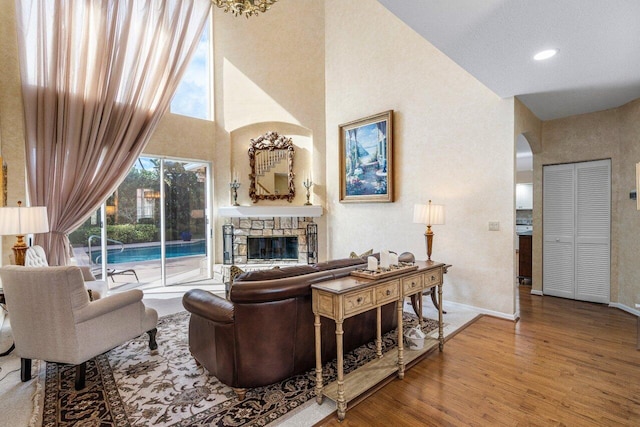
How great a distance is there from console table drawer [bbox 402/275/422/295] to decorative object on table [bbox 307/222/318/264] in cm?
385

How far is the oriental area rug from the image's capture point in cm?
204

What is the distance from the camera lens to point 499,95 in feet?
12.6

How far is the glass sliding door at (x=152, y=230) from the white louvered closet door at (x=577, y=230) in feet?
20.8

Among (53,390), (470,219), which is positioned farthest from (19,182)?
(470,219)

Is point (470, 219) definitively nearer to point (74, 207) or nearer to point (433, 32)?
point (433, 32)

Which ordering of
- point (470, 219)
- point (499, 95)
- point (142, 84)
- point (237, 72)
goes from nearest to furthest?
point (499, 95), point (470, 219), point (142, 84), point (237, 72)

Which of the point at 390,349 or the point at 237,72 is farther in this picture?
the point at 237,72

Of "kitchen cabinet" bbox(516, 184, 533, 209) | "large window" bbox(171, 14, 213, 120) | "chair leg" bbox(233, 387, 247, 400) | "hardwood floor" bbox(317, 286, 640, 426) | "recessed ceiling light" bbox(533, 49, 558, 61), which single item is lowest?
"hardwood floor" bbox(317, 286, 640, 426)

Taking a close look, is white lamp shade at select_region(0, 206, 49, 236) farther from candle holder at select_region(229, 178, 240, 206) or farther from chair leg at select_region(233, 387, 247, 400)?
candle holder at select_region(229, 178, 240, 206)

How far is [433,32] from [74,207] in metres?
4.95

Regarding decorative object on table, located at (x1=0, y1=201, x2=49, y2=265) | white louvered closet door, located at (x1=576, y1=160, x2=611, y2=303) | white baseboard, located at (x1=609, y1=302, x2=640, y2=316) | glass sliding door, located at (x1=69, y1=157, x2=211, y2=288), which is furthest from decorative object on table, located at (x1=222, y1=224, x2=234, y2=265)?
white baseboard, located at (x1=609, y1=302, x2=640, y2=316)

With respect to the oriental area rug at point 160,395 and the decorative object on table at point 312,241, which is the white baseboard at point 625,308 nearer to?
the oriental area rug at point 160,395

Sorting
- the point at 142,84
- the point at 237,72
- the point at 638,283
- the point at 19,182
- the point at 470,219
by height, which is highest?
the point at 237,72

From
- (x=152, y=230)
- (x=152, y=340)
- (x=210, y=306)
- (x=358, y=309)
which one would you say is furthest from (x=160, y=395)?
(x=152, y=230)
